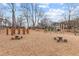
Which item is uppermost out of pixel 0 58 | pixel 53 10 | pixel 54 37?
pixel 53 10

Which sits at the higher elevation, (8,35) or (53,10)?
(53,10)

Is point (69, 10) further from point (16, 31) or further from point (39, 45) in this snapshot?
point (16, 31)

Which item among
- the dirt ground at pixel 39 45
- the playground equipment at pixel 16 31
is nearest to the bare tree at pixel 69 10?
the dirt ground at pixel 39 45

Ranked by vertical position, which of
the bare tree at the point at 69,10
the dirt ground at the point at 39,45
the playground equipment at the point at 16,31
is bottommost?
the dirt ground at the point at 39,45

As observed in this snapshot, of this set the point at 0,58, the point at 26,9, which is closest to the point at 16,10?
the point at 26,9

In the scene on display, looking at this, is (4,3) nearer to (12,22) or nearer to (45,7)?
(12,22)

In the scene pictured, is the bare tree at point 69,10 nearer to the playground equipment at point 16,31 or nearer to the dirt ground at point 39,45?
Result: the dirt ground at point 39,45

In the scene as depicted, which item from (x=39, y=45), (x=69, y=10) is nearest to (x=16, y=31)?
(x=39, y=45)

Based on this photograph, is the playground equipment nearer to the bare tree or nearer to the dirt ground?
the dirt ground

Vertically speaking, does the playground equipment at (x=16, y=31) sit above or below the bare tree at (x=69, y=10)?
below
